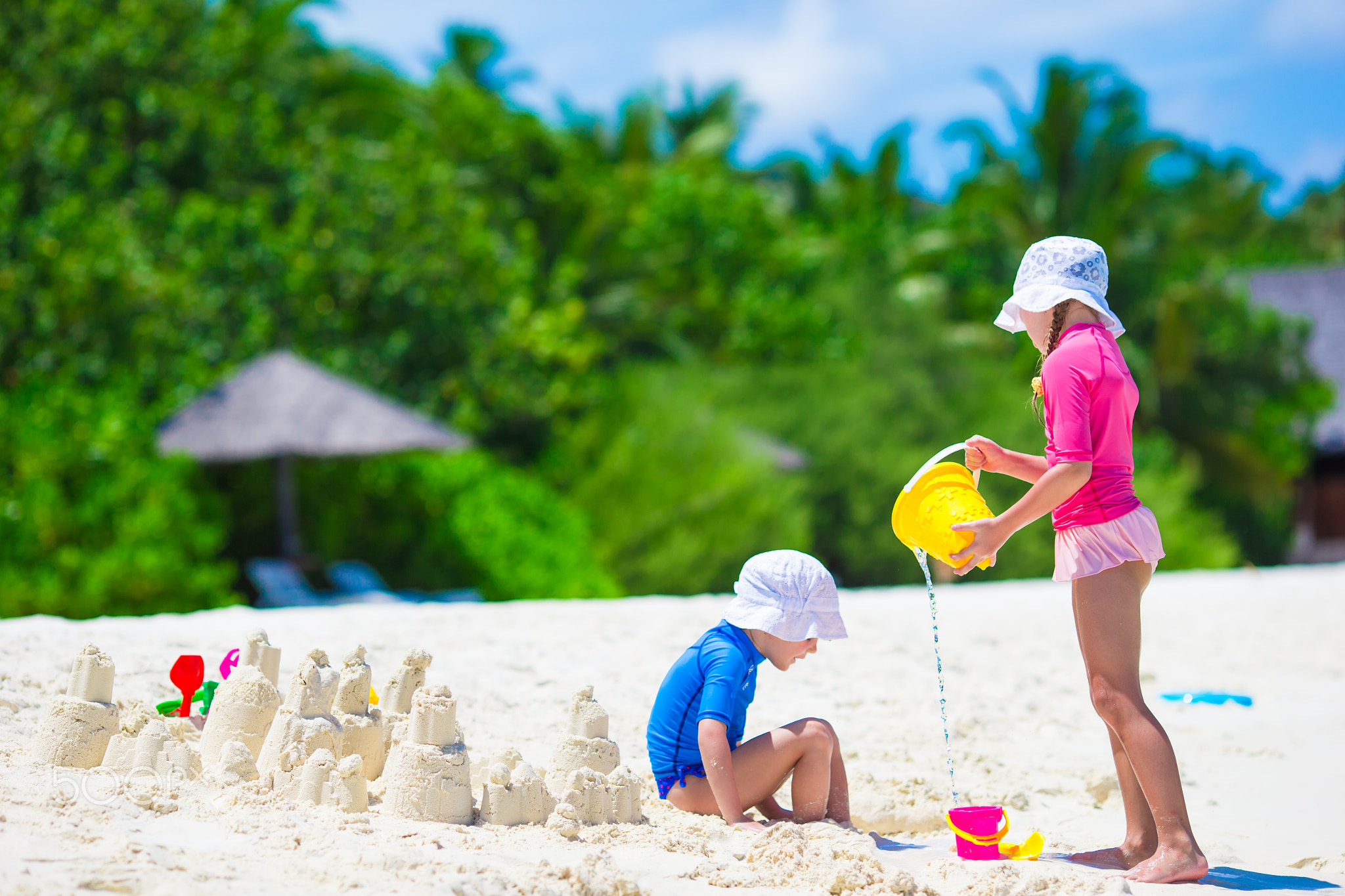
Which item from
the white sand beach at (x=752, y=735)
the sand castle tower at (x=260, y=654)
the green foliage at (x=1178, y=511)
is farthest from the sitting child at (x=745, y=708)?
the green foliage at (x=1178, y=511)

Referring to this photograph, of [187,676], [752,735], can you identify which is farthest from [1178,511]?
[187,676]

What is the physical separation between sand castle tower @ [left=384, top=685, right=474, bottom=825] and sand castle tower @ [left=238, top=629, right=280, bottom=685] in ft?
2.79

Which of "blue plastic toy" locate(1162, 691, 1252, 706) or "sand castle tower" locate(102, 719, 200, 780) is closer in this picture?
"sand castle tower" locate(102, 719, 200, 780)


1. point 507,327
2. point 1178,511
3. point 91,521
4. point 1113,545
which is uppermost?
point 507,327

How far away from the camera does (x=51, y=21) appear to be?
1195 centimetres

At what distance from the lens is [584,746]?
11.1 feet

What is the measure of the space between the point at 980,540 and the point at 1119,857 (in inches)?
38.6

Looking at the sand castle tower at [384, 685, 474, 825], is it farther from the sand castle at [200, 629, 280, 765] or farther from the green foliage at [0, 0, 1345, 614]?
the green foliage at [0, 0, 1345, 614]

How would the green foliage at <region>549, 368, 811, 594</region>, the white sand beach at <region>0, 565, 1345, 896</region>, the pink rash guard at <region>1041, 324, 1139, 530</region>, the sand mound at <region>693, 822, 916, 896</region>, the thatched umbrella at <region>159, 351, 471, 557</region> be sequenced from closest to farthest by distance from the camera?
the white sand beach at <region>0, 565, 1345, 896</region>, the sand mound at <region>693, 822, 916, 896</region>, the pink rash guard at <region>1041, 324, 1139, 530</region>, the thatched umbrella at <region>159, 351, 471, 557</region>, the green foliage at <region>549, 368, 811, 594</region>

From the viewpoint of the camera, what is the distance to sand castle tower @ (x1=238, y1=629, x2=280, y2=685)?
3.77m

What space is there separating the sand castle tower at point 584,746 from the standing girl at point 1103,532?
1.12m

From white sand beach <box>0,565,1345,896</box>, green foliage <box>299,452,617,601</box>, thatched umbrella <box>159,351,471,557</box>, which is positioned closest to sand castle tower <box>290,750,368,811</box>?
white sand beach <box>0,565,1345,896</box>

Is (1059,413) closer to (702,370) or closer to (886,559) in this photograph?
(886,559)

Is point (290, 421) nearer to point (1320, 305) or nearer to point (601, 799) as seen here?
point (601, 799)
